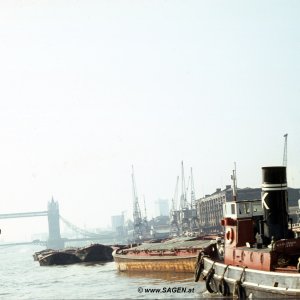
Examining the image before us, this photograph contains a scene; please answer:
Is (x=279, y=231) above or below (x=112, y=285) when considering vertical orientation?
above

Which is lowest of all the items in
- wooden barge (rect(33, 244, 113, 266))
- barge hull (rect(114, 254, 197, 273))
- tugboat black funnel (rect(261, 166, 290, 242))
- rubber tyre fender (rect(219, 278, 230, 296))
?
wooden barge (rect(33, 244, 113, 266))

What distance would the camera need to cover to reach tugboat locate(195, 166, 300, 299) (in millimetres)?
24694

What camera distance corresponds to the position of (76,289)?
147ft

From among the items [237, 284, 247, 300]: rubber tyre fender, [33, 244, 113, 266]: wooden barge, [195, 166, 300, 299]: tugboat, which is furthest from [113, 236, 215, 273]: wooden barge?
[33, 244, 113, 266]: wooden barge

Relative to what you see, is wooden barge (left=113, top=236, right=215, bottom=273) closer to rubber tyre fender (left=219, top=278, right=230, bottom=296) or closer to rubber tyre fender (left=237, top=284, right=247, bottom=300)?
rubber tyre fender (left=219, top=278, right=230, bottom=296)

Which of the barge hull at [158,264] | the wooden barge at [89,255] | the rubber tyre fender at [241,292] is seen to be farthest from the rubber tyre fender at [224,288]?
the wooden barge at [89,255]

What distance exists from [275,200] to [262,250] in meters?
2.69

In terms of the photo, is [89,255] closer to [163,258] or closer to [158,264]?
[158,264]

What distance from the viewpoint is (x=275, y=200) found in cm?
2742

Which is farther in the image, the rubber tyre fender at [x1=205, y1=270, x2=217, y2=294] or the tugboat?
the rubber tyre fender at [x1=205, y1=270, x2=217, y2=294]

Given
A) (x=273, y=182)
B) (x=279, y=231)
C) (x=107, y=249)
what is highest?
(x=273, y=182)

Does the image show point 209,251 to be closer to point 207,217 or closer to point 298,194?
point 298,194

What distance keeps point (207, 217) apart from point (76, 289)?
419 feet

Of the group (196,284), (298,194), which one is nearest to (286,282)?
(196,284)
